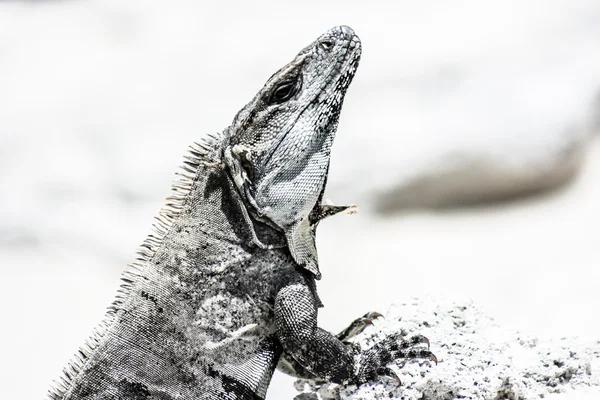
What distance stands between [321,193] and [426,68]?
4790 millimetres

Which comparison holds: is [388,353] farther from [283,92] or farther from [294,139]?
[283,92]

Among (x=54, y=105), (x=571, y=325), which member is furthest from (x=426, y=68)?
(x=54, y=105)

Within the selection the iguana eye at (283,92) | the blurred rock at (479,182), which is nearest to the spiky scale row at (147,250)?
the iguana eye at (283,92)

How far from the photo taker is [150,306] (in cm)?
298

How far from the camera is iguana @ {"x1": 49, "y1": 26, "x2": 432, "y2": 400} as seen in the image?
2924 millimetres

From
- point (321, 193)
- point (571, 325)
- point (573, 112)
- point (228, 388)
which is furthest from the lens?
point (573, 112)

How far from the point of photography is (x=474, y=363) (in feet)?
10.0

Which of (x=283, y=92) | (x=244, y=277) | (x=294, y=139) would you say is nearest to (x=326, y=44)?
(x=283, y=92)

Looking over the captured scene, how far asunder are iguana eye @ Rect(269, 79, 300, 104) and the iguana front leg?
799 mm

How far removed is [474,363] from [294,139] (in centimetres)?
123

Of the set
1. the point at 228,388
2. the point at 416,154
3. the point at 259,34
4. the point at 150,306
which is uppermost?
the point at 259,34

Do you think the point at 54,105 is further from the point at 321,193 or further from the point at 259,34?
the point at 321,193

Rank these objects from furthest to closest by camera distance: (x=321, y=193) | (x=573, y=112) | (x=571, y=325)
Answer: (x=573, y=112)
(x=571, y=325)
(x=321, y=193)

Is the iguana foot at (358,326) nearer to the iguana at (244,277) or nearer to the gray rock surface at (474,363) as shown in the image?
the gray rock surface at (474,363)
